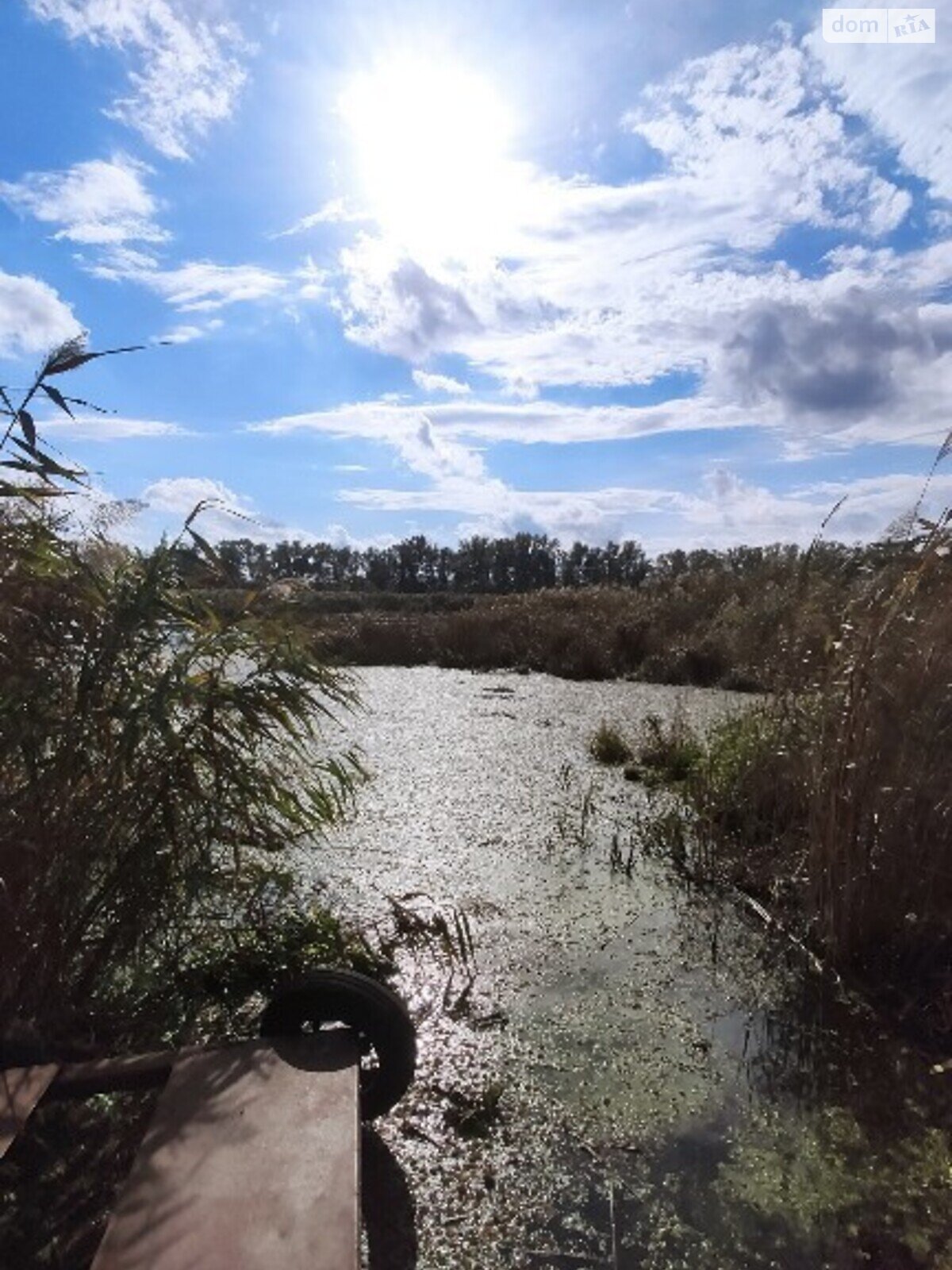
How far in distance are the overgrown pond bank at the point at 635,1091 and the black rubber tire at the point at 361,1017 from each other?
0.60ft

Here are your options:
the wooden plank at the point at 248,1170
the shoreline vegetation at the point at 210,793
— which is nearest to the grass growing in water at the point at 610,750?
the shoreline vegetation at the point at 210,793

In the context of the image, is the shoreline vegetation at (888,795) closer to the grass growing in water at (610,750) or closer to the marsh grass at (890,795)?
the marsh grass at (890,795)

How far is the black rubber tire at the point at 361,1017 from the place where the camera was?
2609 mm

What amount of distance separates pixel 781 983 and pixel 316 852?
234 centimetres

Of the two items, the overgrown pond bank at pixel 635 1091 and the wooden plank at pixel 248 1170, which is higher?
the wooden plank at pixel 248 1170

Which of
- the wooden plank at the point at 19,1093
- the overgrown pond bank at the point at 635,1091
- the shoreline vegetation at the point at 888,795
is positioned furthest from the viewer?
the shoreline vegetation at the point at 888,795

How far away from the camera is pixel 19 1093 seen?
210cm

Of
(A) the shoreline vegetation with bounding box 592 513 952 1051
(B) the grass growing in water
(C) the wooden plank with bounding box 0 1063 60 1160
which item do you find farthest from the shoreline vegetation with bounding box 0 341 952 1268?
(B) the grass growing in water

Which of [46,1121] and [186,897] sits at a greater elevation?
[186,897]

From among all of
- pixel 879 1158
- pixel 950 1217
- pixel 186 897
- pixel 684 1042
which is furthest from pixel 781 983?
pixel 186 897

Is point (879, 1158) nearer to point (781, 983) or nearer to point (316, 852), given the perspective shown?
point (781, 983)

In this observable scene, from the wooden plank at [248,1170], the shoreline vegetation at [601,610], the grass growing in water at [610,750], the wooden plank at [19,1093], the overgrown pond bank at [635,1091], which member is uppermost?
the shoreline vegetation at [601,610]

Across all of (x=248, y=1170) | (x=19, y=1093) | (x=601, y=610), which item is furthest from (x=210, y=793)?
(x=601, y=610)

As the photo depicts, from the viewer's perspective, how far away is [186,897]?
2797 millimetres
